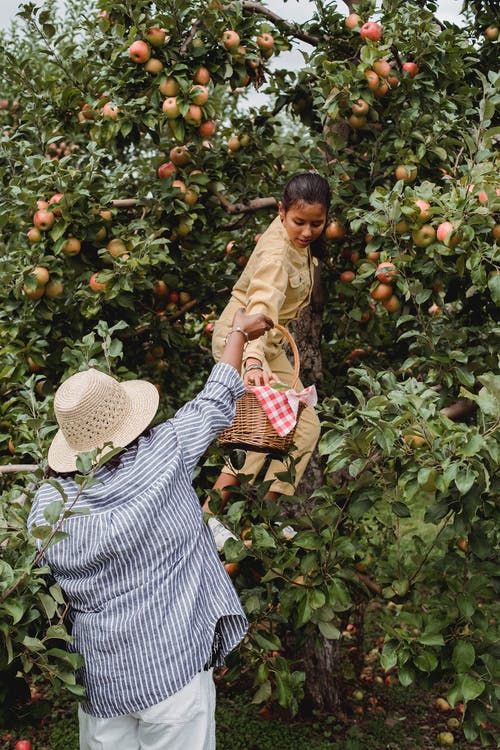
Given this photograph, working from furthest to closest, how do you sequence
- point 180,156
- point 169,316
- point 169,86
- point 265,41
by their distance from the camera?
1. point 169,316
2. point 180,156
3. point 265,41
4. point 169,86

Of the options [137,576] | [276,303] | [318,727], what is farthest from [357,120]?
[318,727]

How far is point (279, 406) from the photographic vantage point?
2131 millimetres

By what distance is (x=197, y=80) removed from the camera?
2871 millimetres

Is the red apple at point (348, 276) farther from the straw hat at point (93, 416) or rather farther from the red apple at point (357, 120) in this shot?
the straw hat at point (93, 416)

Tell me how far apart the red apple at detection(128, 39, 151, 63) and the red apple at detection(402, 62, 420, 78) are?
925mm

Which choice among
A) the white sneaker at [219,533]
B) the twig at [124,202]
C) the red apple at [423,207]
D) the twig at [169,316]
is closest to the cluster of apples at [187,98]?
the twig at [124,202]

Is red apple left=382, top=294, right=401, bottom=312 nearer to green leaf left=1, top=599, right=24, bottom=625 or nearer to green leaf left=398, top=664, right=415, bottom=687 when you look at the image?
green leaf left=398, top=664, right=415, bottom=687

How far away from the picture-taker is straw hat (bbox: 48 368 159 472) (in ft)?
5.63

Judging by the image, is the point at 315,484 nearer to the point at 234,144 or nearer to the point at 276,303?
the point at 276,303

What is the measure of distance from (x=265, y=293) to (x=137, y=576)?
109 centimetres

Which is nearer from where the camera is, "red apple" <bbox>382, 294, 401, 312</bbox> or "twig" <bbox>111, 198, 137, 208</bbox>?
"red apple" <bbox>382, 294, 401, 312</bbox>

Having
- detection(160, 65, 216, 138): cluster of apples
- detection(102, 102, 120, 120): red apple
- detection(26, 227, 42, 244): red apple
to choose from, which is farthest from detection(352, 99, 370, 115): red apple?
detection(26, 227, 42, 244): red apple

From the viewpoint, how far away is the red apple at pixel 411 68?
9.64 ft

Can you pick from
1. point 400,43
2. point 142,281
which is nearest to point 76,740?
point 142,281
